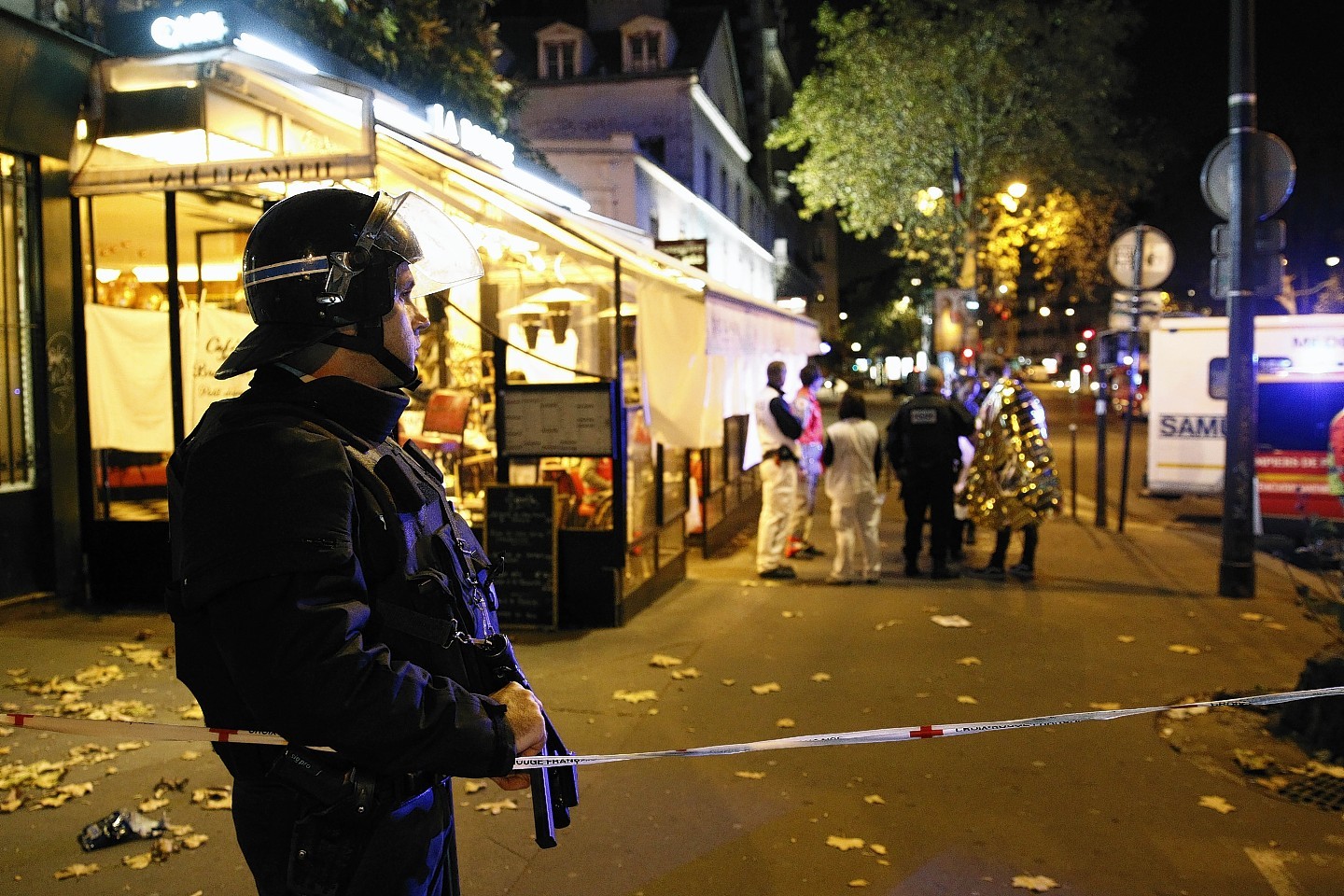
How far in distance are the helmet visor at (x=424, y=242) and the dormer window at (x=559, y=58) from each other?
32.0 metres

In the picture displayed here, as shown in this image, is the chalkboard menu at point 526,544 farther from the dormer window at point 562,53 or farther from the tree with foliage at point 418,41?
the dormer window at point 562,53

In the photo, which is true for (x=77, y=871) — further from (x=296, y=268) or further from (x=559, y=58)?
(x=559, y=58)

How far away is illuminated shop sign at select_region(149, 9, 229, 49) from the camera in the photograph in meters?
7.09

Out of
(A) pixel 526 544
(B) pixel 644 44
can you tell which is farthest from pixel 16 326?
(B) pixel 644 44

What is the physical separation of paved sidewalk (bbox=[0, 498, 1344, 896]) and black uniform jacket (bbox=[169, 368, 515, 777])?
8.29 ft

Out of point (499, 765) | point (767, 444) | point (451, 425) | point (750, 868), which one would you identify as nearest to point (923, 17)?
point (767, 444)

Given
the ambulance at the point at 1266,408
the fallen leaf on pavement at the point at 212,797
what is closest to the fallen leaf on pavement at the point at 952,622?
the ambulance at the point at 1266,408

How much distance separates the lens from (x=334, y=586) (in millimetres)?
1792

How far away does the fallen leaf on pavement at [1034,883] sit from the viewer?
13.4 ft

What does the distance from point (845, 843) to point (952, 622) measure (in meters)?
4.29

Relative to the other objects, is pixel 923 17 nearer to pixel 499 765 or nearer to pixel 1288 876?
pixel 1288 876

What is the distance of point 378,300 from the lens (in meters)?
2.08

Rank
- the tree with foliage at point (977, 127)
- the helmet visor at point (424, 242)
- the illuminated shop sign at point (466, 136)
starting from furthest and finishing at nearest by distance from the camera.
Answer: the tree with foliage at point (977, 127) < the illuminated shop sign at point (466, 136) < the helmet visor at point (424, 242)

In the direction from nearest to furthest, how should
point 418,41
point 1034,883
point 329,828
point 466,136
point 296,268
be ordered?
point 329,828 < point 296,268 < point 1034,883 < point 466,136 < point 418,41
